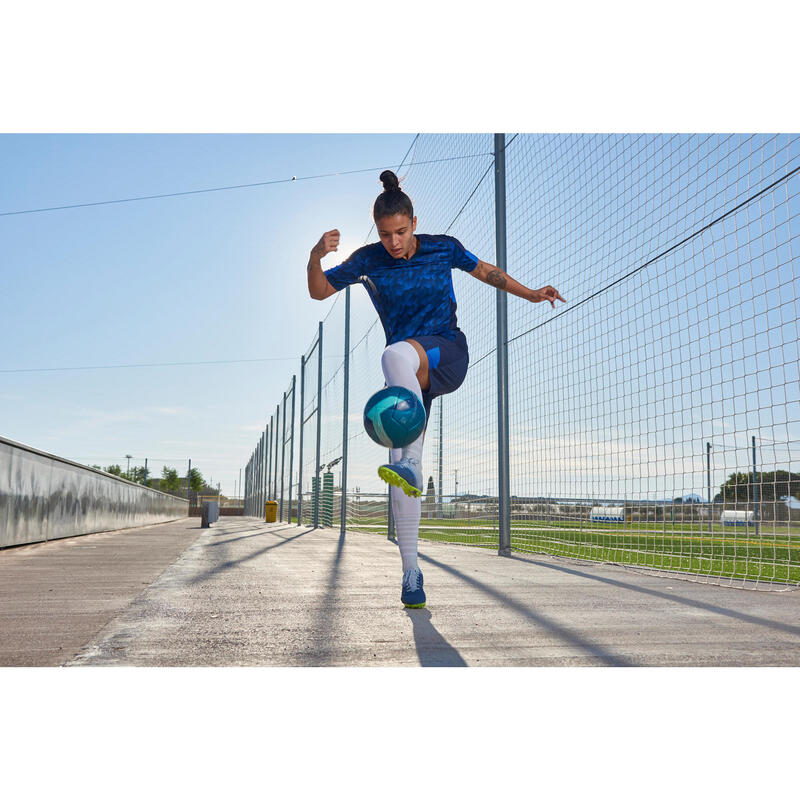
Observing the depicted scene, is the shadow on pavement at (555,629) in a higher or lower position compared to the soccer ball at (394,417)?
lower

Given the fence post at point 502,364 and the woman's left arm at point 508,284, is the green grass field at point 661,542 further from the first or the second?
the woman's left arm at point 508,284

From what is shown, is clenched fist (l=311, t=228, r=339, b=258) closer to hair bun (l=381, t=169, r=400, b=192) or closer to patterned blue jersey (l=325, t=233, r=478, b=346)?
patterned blue jersey (l=325, t=233, r=478, b=346)

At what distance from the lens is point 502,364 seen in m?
6.46

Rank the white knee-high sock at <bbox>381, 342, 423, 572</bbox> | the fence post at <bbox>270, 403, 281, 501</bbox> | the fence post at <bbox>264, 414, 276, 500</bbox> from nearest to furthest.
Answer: the white knee-high sock at <bbox>381, 342, 423, 572</bbox> < the fence post at <bbox>270, 403, 281, 501</bbox> < the fence post at <bbox>264, 414, 276, 500</bbox>

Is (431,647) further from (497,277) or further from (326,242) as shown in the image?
(497,277)

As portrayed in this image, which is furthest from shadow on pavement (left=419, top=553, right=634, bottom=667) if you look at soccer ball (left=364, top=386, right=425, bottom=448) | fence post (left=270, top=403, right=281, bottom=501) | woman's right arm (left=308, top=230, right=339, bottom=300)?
fence post (left=270, top=403, right=281, bottom=501)

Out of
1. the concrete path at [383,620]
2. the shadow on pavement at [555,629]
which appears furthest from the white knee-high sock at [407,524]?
the shadow on pavement at [555,629]

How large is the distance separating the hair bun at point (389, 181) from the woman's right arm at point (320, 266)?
0.91 feet

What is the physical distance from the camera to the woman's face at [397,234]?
2.66 m

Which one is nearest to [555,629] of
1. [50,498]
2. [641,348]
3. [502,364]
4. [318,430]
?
[641,348]

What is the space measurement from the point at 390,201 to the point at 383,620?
5.15ft

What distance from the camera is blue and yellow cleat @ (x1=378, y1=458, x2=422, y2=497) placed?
90.1 inches

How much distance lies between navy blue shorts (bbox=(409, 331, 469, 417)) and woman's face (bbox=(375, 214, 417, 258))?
14.4 inches
